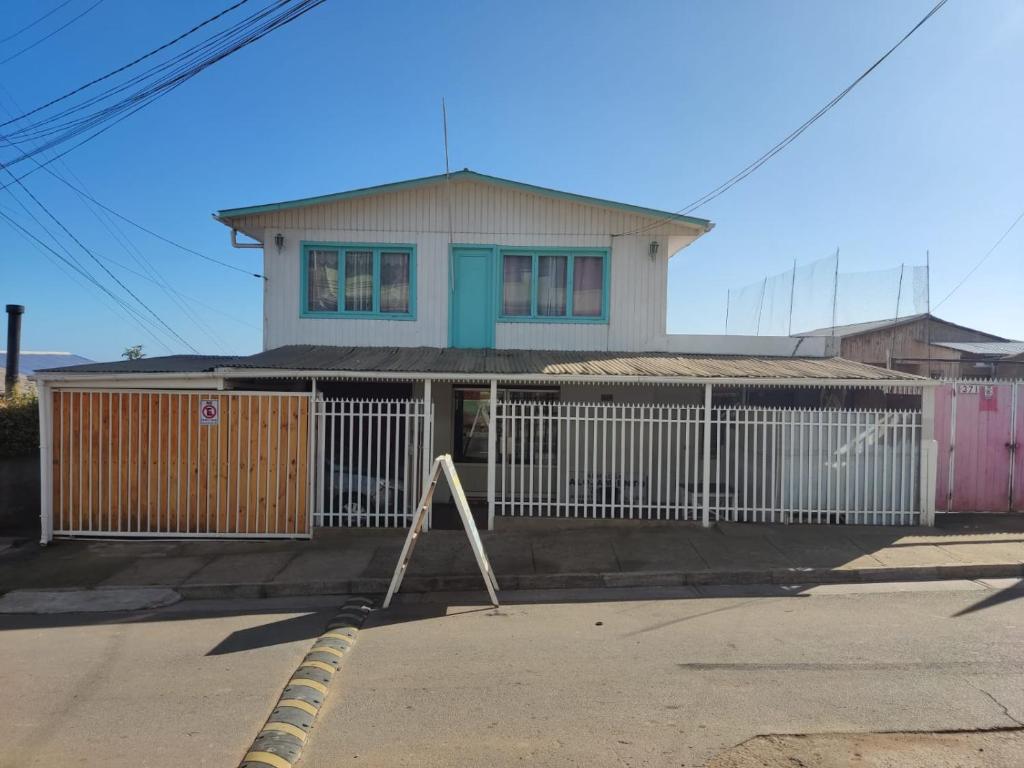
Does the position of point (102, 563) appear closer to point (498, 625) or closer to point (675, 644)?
point (498, 625)

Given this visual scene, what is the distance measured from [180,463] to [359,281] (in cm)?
418

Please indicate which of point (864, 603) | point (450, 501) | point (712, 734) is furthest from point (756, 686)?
point (450, 501)

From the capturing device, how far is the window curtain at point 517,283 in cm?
1107

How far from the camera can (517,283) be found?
11.1 meters

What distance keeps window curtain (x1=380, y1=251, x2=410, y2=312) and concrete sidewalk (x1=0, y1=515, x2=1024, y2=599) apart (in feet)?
13.4

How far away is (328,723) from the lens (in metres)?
3.76

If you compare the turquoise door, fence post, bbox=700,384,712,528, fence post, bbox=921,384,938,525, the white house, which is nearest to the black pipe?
the white house

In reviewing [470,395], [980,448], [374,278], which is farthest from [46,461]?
[980,448]

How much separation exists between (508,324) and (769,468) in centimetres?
478

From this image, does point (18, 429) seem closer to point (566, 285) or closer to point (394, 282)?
point (394, 282)

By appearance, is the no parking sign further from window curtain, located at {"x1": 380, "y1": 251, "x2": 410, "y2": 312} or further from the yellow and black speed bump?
the yellow and black speed bump

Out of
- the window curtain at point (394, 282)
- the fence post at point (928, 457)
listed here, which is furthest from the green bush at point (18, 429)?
the fence post at point (928, 457)

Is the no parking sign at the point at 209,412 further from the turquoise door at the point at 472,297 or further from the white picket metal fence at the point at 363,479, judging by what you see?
the turquoise door at the point at 472,297

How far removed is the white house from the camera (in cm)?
860
